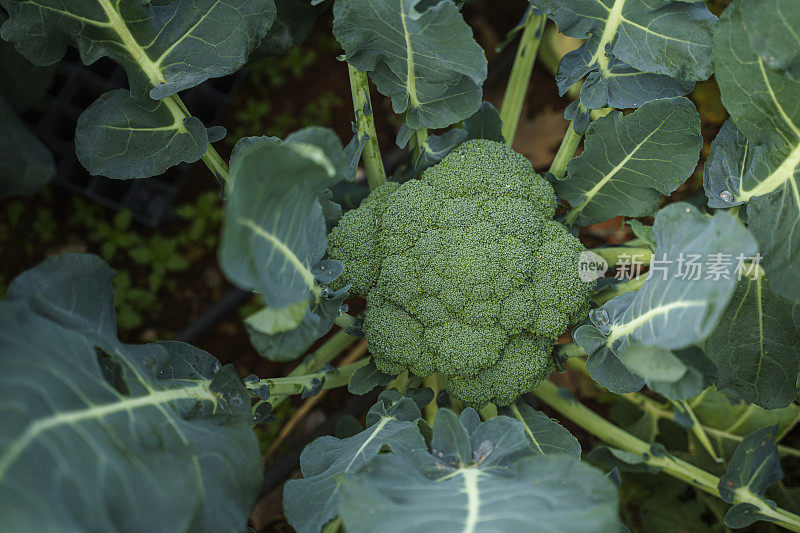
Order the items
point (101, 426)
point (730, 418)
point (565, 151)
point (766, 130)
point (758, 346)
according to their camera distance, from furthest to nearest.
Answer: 1. point (730, 418)
2. point (565, 151)
3. point (758, 346)
4. point (766, 130)
5. point (101, 426)

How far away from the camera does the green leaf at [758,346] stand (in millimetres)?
A: 814

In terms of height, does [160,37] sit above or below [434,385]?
above

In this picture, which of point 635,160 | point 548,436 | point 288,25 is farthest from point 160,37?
point 548,436

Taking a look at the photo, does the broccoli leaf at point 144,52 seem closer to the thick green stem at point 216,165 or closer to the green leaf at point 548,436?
the thick green stem at point 216,165

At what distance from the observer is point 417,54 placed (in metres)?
0.76

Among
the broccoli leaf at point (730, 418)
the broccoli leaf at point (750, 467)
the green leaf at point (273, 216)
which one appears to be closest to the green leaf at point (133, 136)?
the green leaf at point (273, 216)

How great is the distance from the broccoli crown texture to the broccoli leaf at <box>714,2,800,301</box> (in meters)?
0.25

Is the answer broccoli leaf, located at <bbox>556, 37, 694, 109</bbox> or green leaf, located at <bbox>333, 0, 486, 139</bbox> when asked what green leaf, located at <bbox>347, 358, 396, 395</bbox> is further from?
broccoli leaf, located at <bbox>556, 37, 694, 109</bbox>

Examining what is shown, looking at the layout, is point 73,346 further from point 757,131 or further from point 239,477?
point 757,131

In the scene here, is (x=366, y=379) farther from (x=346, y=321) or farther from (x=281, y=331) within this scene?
(x=281, y=331)

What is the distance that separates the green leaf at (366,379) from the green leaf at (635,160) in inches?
17.2

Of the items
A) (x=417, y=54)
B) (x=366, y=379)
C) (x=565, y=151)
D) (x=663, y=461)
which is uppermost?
(x=417, y=54)

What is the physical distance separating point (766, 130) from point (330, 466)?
2.39 feet

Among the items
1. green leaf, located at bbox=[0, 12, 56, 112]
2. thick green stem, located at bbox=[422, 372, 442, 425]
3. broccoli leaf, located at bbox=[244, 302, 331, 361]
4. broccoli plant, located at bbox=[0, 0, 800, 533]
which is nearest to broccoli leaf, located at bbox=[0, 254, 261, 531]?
broccoli plant, located at bbox=[0, 0, 800, 533]
